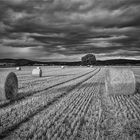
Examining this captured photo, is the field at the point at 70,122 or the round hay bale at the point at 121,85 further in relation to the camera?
the round hay bale at the point at 121,85

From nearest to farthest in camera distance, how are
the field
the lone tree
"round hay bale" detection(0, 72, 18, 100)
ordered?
the field → "round hay bale" detection(0, 72, 18, 100) → the lone tree

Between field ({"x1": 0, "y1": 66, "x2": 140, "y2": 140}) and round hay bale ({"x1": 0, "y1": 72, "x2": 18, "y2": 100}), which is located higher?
round hay bale ({"x1": 0, "y1": 72, "x2": 18, "y2": 100})

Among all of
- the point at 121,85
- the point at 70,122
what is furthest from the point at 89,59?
the point at 70,122

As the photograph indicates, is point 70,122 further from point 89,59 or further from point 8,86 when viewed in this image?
point 89,59

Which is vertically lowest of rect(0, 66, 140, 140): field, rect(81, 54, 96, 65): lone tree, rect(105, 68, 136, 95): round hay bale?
rect(0, 66, 140, 140): field

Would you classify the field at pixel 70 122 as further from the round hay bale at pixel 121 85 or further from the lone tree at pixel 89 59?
the lone tree at pixel 89 59

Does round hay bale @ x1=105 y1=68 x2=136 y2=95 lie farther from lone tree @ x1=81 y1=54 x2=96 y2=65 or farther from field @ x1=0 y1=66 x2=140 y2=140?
lone tree @ x1=81 y1=54 x2=96 y2=65

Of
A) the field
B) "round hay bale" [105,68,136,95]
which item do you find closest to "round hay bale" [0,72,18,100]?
the field

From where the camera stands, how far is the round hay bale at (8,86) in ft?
32.1

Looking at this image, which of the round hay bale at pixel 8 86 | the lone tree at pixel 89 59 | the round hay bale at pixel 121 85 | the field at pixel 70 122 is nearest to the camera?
the field at pixel 70 122

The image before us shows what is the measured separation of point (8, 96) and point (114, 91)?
619 centimetres

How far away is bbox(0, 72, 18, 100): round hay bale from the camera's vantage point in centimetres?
977

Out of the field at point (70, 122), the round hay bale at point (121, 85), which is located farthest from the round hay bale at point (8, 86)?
the round hay bale at point (121, 85)

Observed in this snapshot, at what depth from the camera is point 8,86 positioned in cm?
1030
